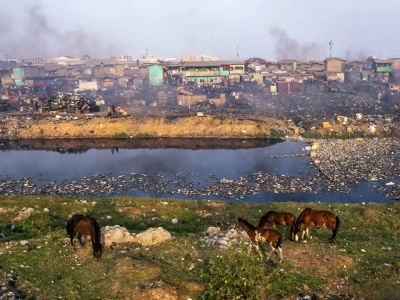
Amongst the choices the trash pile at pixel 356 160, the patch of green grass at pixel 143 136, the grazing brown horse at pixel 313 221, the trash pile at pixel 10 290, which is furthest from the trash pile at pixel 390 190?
the patch of green grass at pixel 143 136

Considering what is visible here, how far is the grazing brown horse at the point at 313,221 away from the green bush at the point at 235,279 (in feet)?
9.77

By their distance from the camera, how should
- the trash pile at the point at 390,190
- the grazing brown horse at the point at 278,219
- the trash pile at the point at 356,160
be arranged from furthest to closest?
1. the trash pile at the point at 356,160
2. the trash pile at the point at 390,190
3. the grazing brown horse at the point at 278,219

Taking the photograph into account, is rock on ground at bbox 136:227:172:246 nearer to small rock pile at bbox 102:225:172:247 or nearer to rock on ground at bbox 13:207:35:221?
small rock pile at bbox 102:225:172:247

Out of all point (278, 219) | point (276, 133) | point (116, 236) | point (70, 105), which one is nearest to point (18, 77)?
point (70, 105)

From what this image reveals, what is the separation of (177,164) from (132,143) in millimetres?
9539

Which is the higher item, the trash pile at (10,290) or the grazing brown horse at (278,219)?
the grazing brown horse at (278,219)

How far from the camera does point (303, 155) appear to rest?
32.0m

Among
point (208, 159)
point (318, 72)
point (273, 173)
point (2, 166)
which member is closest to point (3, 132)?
point (2, 166)

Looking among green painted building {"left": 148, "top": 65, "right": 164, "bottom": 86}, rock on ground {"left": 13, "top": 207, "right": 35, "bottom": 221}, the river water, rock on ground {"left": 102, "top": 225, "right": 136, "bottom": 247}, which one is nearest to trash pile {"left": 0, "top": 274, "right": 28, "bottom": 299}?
rock on ground {"left": 102, "top": 225, "right": 136, "bottom": 247}

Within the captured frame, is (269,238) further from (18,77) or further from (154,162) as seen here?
(18,77)

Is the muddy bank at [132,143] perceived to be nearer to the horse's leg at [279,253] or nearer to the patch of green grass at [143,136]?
the patch of green grass at [143,136]

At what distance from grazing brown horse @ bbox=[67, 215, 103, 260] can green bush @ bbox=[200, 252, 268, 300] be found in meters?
3.06

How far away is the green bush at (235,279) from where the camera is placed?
28.3 feet

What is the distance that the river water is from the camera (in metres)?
23.3
